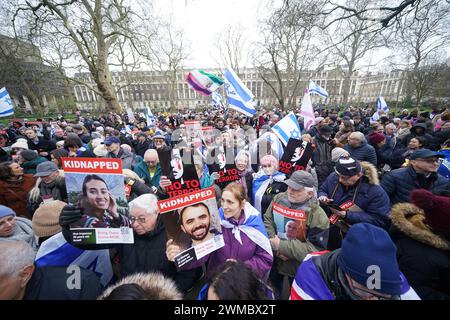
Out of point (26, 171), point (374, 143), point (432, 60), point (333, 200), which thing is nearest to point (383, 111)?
point (374, 143)

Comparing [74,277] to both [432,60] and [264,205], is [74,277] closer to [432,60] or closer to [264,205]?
[264,205]

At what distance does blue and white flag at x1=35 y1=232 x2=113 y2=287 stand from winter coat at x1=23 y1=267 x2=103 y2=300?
0.16m

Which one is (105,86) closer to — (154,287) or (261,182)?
(261,182)

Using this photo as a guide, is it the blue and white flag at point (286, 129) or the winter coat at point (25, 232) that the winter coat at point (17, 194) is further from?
the blue and white flag at point (286, 129)

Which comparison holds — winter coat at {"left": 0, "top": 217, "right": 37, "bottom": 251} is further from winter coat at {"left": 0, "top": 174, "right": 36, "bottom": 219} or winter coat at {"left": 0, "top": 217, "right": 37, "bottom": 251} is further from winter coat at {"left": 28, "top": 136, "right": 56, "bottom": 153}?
winter coat at {"left": 28, "top": 136, "right": 56, "bottom": 153}

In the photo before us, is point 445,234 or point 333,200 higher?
point 445,234

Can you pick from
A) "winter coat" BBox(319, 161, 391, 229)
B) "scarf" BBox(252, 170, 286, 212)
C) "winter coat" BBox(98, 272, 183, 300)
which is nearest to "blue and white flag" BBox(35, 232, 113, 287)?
"winter coat" BBox(98, 272, 183, 300)

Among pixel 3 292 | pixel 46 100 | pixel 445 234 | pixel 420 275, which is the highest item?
pixel 46 100

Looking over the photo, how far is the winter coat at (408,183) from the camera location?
8.45 ft

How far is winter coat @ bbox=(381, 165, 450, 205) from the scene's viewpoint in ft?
8.45

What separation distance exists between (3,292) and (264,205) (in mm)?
2800

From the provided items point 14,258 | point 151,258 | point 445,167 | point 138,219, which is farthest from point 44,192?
point 445,167

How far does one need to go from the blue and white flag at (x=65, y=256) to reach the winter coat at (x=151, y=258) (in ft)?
0.83

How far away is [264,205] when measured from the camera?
3068mm
